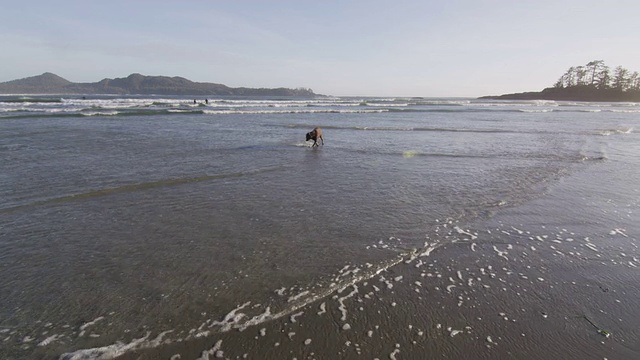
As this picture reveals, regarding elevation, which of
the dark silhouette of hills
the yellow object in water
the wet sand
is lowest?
the wet sand

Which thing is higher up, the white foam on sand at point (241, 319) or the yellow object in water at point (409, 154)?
the yellow object in water at point (409, 154)

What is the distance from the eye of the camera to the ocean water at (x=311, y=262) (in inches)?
127

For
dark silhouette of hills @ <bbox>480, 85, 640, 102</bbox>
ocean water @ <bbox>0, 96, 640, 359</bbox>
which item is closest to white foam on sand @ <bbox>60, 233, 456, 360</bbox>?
ocean water @ <bbox>0, 96, 640, 359</bbox>

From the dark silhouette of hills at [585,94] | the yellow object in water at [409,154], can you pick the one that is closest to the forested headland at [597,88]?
the dark silhouette of hills at [585,94]

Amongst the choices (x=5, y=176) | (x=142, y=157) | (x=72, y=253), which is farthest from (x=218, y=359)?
(x=142, y=157)

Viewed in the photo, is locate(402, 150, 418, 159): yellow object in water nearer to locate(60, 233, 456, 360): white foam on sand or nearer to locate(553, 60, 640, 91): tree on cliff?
locate(60, 233, 456, 360): white foam on sand

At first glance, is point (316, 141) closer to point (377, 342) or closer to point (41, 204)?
point (41, 204)

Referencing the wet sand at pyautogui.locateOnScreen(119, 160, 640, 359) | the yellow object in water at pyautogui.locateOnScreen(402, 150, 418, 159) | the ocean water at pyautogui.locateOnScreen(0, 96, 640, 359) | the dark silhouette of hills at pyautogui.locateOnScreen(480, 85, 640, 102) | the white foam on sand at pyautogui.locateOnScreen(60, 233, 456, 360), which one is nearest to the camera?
the white foam on sand at pyautogui.locateOnScreen(60, 233, 456, 360)

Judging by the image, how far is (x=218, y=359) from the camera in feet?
9.68

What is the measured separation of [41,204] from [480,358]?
7615mm

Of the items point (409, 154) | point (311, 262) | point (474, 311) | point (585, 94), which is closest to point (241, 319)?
point (311, 262)

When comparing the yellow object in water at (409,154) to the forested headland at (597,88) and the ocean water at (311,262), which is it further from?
the forested headland at (597,88)

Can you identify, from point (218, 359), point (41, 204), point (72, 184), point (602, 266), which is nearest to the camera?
point (218, 359)

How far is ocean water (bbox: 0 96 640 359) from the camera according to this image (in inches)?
127
